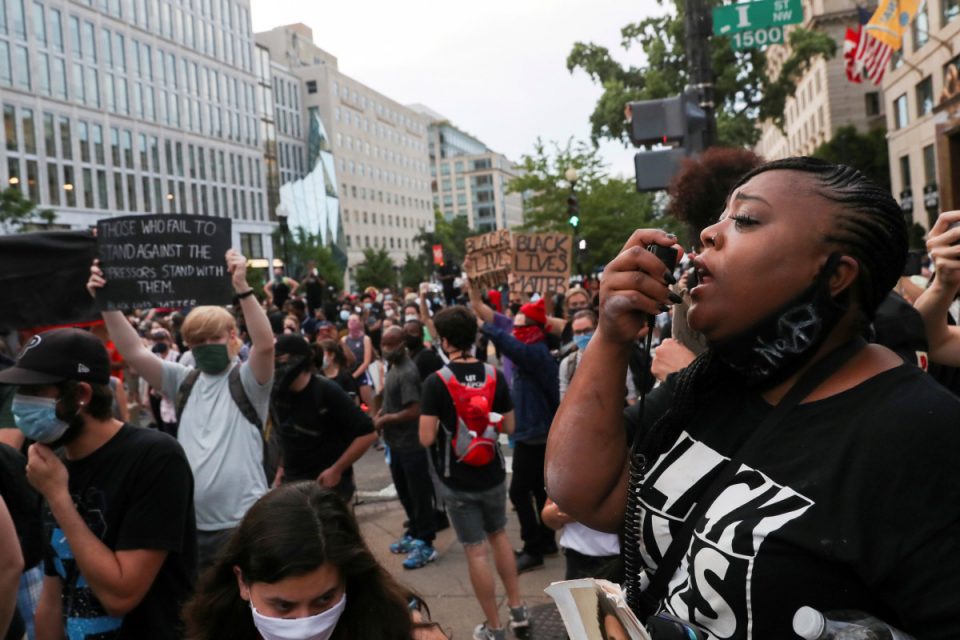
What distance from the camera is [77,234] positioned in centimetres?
613

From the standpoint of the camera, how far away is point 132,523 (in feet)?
9.33

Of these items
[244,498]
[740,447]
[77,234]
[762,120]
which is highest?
[762,120]

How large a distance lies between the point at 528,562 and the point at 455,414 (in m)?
1.62

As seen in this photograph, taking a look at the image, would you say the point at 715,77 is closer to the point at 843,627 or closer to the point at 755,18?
the point at 755,18

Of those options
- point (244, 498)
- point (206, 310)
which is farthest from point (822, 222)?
point (206, 310)

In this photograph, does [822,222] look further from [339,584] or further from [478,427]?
[478,427]

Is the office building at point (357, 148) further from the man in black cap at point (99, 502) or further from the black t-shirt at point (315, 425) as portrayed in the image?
the man in black cap at point (99, 502)

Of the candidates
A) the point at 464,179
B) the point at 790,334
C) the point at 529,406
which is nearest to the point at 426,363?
the point at 529,406

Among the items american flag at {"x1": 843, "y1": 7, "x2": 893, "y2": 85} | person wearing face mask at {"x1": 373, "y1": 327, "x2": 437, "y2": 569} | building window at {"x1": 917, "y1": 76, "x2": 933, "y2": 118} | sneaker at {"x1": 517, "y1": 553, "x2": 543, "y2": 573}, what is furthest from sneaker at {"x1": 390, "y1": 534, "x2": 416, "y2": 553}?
building window at {"x1": 917, "y1": 76, "x2": 933, "y2": 118}

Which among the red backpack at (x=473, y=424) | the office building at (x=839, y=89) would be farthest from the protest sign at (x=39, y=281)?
the office building at (x=839, y=89)

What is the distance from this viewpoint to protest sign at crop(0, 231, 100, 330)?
19.4 feet

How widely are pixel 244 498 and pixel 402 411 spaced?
3030 millimetres

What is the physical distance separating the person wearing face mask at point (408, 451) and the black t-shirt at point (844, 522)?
5.79 meters

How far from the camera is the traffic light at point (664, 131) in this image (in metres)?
7.54
